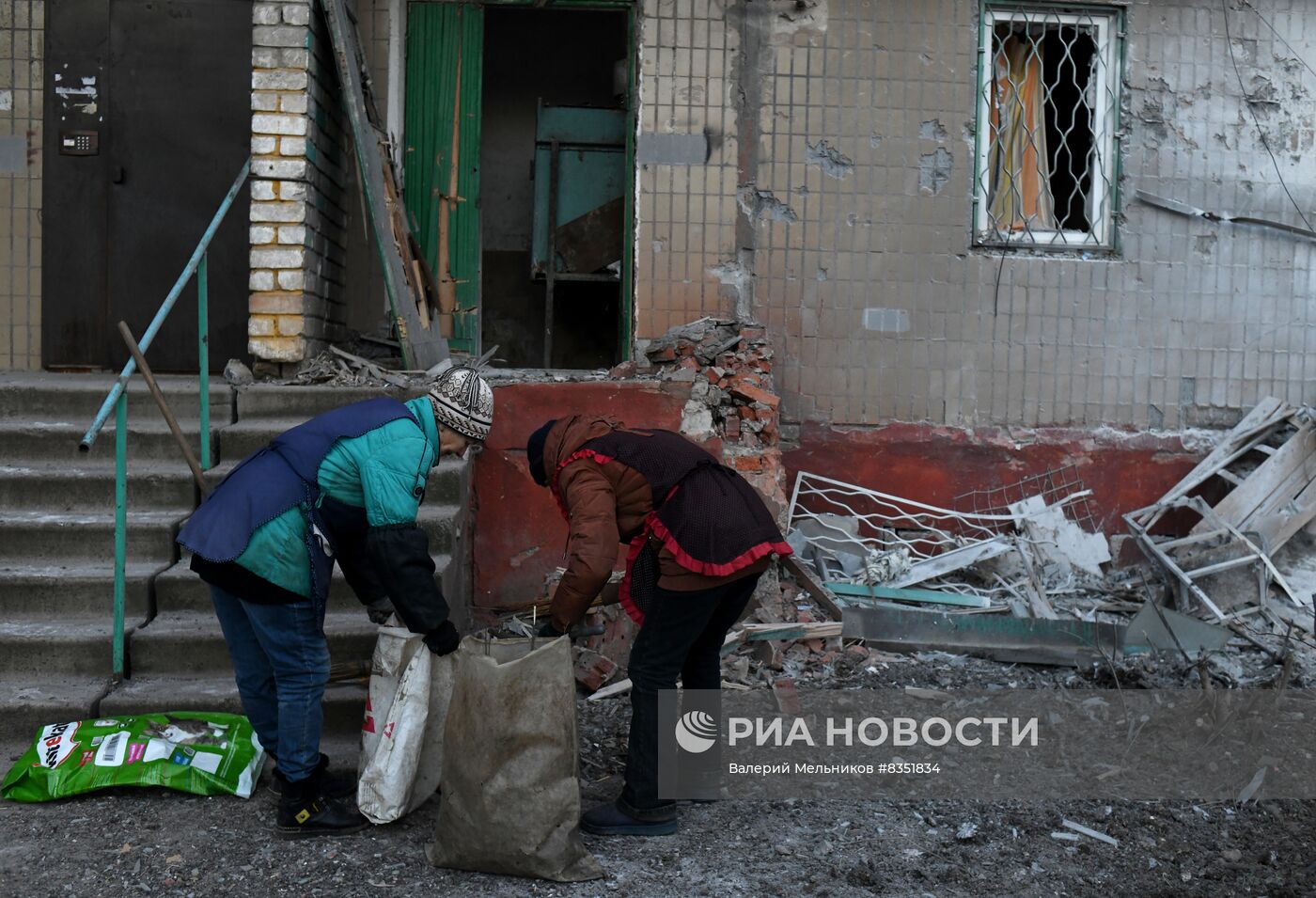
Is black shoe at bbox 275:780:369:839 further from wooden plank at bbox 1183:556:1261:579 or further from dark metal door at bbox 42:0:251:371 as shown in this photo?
wooden plank at bbox 1183:556:1261:579

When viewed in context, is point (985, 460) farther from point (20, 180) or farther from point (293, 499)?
point (20, 180)

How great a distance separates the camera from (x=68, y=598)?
4.69 metres

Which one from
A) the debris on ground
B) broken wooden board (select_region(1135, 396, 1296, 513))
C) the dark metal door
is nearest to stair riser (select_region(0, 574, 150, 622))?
the dark metal door

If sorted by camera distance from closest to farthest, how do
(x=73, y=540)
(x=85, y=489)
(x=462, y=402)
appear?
1. (x=462, y=402)
2. (x=73, y=540)
3. (x=85, y=489)

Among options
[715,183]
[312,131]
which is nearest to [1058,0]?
[715,183]

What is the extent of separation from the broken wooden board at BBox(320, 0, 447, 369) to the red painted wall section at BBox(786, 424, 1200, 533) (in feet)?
7.17

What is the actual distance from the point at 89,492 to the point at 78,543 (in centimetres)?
28

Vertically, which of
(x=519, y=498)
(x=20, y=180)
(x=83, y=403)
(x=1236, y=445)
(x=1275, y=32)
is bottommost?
(x=519, y=498)

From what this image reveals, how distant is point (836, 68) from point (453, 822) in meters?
4.74

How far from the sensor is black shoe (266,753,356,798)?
3691mm

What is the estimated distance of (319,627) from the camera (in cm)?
370

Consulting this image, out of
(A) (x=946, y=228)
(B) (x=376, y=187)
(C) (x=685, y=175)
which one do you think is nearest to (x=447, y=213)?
(B) (x=376, y=187)

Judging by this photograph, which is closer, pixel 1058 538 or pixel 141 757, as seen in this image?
pixel 141 757

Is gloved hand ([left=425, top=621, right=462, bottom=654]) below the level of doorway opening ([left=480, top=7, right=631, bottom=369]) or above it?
below
